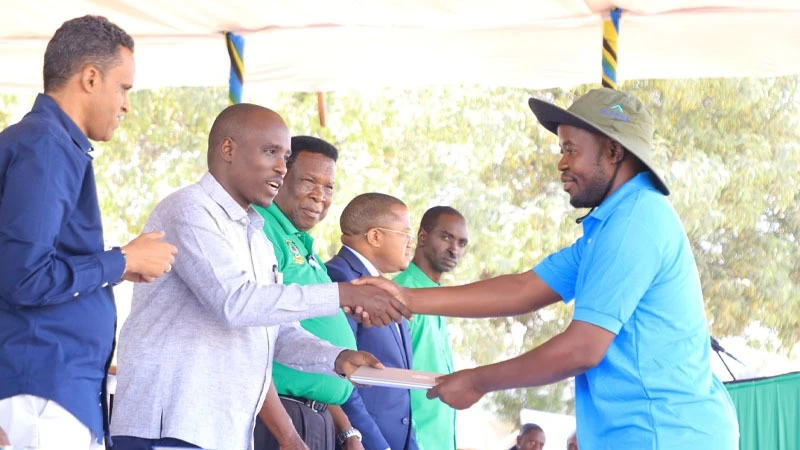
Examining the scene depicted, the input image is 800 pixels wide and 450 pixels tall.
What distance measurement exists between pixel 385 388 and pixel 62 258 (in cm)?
264

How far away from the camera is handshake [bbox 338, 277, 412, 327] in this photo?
158 inches

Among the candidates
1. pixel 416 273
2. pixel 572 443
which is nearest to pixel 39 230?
pixel 416 273

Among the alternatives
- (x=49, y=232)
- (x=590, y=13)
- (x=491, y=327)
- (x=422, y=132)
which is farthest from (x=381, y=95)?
(x=49, y=232)

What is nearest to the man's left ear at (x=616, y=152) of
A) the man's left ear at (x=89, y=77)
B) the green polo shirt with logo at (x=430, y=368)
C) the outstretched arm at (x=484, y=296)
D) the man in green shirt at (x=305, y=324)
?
the outstretched arm at (x=484, y=296)

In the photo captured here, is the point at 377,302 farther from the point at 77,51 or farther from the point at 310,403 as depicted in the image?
the point at 77,51

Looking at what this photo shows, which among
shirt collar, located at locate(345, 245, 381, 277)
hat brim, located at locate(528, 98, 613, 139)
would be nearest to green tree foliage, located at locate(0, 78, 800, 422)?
shirt collar, located at locate(345, 245, 381, 277)

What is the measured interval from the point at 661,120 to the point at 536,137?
137 centimetres

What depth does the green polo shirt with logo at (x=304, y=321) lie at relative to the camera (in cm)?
443

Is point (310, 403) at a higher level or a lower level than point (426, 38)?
lower

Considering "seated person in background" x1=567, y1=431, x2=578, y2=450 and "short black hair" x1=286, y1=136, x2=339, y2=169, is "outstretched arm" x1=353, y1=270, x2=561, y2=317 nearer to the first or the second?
"short black hair" x1=286, y1=136, x2=339, y2=169

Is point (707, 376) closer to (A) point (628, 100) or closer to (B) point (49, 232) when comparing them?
(A) point (628, 100)

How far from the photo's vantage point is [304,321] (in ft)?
15.2

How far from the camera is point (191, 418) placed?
11.0ft

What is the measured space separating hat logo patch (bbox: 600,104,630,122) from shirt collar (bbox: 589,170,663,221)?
187 millimetres
